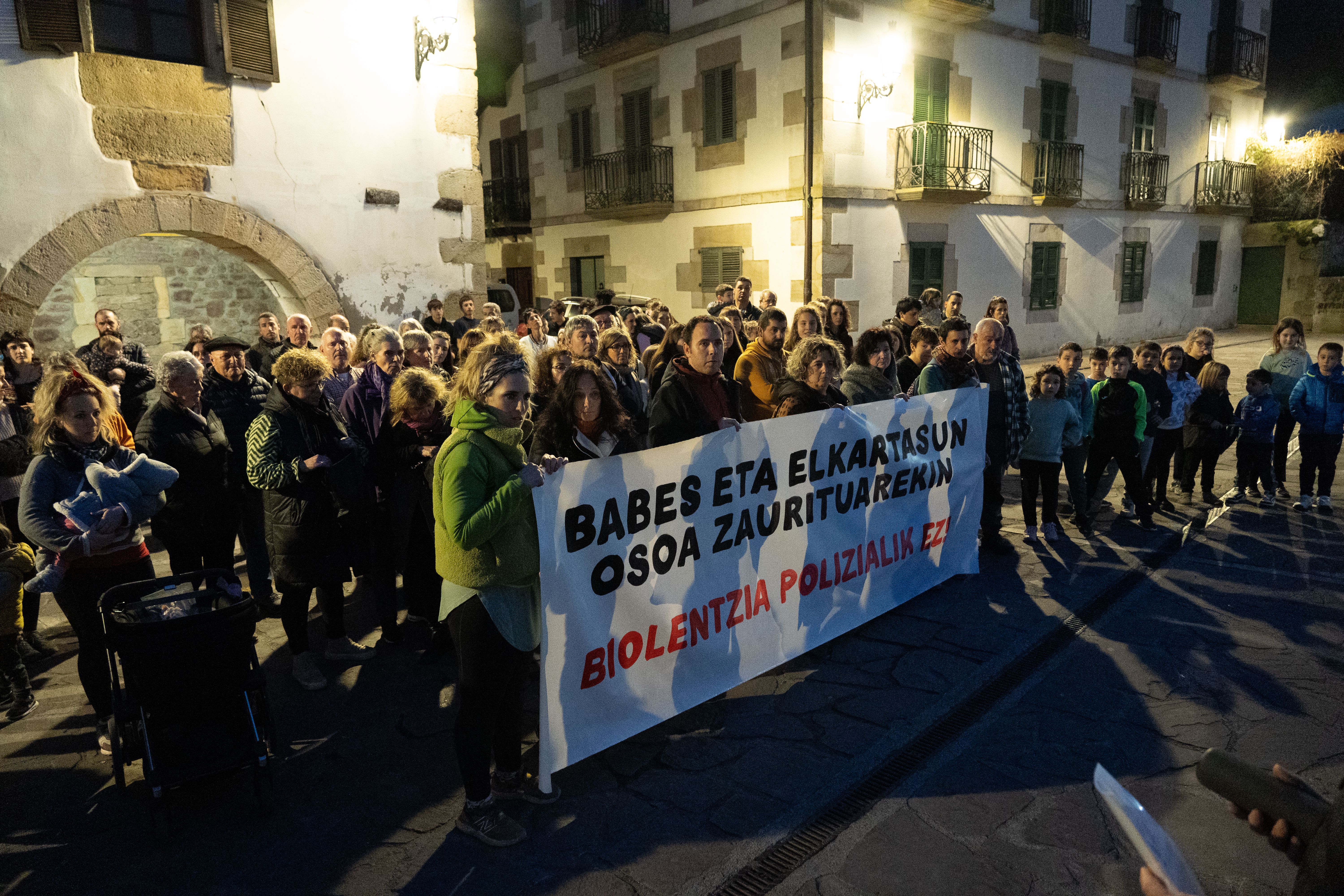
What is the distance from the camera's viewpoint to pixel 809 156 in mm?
15414

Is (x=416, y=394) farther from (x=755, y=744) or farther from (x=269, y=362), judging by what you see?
(x=269, y=362)

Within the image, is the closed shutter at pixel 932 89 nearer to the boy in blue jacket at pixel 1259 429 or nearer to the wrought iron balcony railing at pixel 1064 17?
the wrought iron balcony railing at pixel 1064 17

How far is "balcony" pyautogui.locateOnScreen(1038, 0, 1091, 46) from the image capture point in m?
17.9

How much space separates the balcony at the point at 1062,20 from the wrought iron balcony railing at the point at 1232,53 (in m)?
5.83

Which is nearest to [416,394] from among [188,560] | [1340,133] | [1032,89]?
[188,560]

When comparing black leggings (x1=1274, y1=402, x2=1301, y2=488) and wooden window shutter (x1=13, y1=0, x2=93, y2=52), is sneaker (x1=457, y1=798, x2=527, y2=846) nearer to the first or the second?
black leggings (x1=1274, y1=402, x2=1301, y2=488)

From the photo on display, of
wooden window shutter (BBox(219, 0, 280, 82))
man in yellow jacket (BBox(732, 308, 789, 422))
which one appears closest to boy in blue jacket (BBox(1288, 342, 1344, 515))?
man in yellow jacket (BBox(732, 308, 789, 422))

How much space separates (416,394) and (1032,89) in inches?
681

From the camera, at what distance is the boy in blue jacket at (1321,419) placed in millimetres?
7273

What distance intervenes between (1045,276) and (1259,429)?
1277cm

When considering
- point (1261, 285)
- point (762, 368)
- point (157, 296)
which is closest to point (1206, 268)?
point (1261, 285)

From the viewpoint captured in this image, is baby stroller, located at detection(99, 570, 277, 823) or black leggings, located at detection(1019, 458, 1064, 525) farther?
black leggings, located at detection(1019, 458, 1064, 525)

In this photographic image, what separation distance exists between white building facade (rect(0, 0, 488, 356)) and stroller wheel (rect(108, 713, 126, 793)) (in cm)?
603

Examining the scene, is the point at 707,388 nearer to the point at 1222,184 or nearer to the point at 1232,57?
the point at 1232,57
